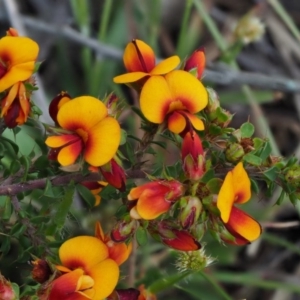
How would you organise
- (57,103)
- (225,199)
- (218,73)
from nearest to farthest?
1. (225,199)
2. (57,103)
3. (218,73)

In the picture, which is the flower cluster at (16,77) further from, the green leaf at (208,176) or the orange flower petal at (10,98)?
the green leaf at (208,176)

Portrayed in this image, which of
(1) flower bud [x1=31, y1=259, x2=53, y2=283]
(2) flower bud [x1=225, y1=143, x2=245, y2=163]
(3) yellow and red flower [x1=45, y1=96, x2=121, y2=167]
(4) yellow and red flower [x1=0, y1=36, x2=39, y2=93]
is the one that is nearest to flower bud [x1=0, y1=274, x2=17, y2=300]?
(1) flower bud [x1=31, y1=259, x2=53, y2=283]

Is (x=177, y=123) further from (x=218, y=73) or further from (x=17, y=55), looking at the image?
(x=218, y=73)

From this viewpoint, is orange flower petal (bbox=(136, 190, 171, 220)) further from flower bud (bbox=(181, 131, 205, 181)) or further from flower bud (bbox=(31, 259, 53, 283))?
flower bud (bbox=(31, 259, 53, 283))

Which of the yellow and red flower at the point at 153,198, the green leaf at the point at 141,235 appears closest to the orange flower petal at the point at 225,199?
the yellow and red flower at the point at 153,198

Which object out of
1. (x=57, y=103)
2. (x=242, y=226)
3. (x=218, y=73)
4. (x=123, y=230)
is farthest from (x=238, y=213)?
(x=218, y=73)

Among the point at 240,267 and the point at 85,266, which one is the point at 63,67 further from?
the point at 85,266
